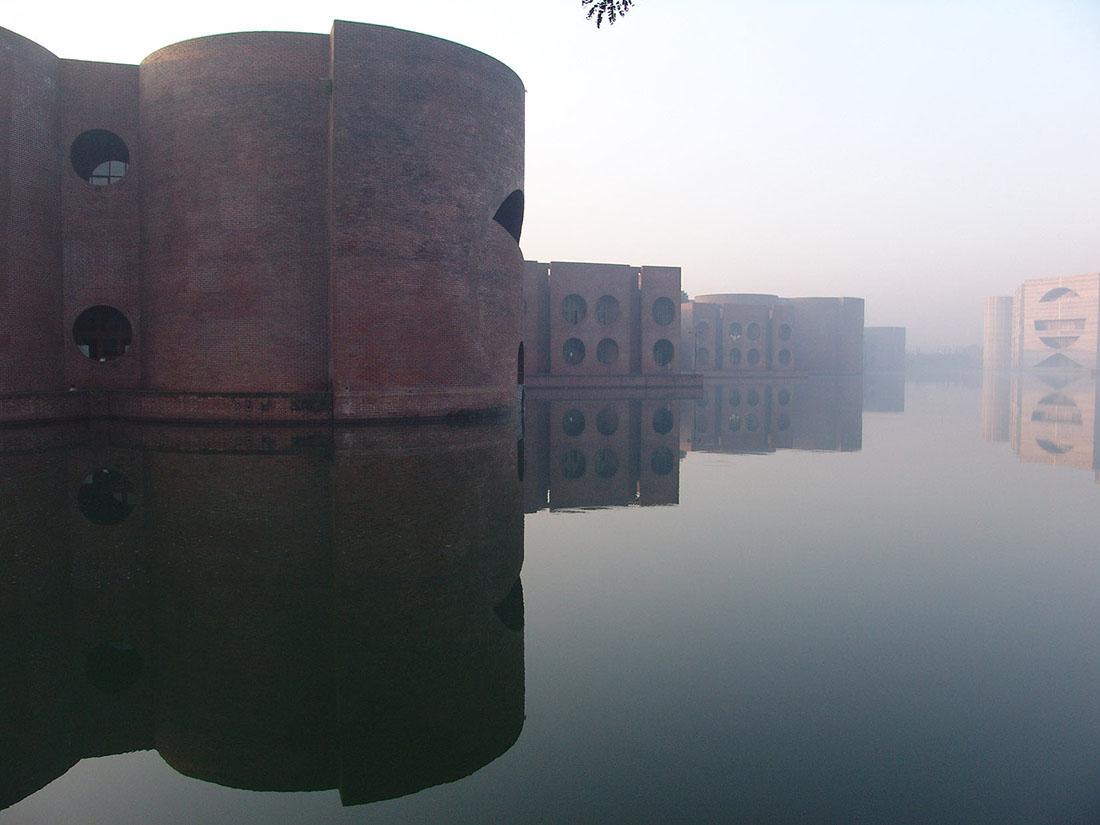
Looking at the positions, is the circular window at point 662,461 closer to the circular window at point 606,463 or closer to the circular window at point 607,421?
the circular window at point 606,463

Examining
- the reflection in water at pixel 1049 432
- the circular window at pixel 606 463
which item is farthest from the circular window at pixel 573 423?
the reflection in water at pixel 1049 432

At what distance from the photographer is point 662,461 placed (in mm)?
13172

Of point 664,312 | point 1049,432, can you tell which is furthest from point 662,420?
point 664,312

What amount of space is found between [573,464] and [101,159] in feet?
47.7

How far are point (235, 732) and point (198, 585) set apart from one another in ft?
7.66

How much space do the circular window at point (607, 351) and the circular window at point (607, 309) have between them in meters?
0.95

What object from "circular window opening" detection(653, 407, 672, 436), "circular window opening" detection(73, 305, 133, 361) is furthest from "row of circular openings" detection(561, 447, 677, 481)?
"circular window opening" detection(73, 305, 133, 361)

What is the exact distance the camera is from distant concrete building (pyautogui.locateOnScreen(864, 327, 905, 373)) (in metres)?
106

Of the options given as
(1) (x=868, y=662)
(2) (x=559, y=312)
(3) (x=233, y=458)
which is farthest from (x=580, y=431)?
(2) (x=559, y=312)

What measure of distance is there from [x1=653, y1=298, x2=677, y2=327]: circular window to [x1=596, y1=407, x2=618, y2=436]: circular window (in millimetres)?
13097

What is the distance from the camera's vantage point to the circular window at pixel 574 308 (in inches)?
1364

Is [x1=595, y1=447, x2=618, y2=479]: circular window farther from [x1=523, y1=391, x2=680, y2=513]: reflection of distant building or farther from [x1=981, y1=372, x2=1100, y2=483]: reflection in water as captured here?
[x1=981, y1=372, x2=1100, y2=483]: reflection in water

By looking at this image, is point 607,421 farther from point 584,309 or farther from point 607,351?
point 584,309

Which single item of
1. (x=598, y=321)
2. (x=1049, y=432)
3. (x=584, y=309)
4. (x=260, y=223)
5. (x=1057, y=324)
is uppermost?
(x=1057, y=324)
